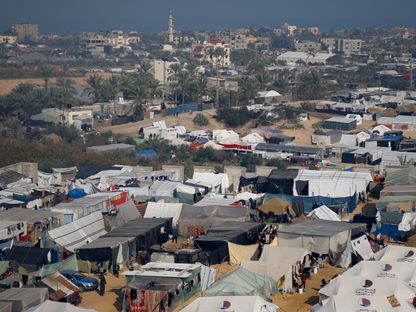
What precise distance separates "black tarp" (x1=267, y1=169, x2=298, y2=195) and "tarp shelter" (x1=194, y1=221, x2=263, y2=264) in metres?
4.06

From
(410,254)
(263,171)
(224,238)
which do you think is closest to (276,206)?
(224,238)

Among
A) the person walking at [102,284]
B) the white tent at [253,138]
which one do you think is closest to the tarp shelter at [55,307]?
the person walking at [102,284]

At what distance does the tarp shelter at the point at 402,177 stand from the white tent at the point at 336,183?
1.68ft

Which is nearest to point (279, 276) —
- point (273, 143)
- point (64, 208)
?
point (64, 208)

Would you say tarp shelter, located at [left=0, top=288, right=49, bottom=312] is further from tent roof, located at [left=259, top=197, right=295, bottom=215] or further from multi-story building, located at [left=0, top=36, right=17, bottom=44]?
multi-story building, located at [left=0, top=36, right=17, bottom=44]

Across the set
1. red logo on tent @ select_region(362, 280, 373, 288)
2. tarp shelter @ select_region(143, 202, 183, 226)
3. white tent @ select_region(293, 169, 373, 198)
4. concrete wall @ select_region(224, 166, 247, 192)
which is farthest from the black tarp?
red logo on tent @ select_region(362, 280, 373, 288)

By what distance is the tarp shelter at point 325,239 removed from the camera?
1473 cm

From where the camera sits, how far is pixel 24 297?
12.1 m

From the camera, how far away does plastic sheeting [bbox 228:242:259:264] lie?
14.8 metres

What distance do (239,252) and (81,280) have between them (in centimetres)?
293

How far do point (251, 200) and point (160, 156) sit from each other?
382 inches

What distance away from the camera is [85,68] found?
68312 millimetres

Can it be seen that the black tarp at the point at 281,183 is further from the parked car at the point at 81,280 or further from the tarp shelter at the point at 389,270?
the parked car at the point at 81,280

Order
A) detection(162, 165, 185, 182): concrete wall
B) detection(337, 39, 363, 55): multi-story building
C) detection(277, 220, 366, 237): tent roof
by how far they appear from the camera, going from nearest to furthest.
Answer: detection(277, 220, 366, 237): tent roof
detection(162, 165, 185, 182): concrete wall
detection(337, 39, 363, 55): multi-story building
